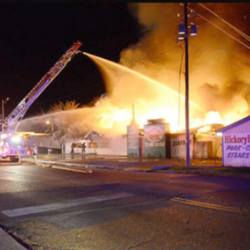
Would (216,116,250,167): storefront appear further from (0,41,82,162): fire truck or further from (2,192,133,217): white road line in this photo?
(0,41,82,162): fire truck

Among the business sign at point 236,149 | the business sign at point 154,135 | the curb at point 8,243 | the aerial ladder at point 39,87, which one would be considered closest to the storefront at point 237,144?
the business sign at point 236,149

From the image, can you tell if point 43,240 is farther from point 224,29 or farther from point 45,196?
point 224,29

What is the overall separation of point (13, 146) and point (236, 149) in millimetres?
14306

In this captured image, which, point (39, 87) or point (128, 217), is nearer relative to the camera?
point (128, 217)

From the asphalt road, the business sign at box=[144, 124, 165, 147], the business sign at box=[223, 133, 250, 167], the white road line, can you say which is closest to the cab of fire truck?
the business sign at box=[144, 124, 165, 147]

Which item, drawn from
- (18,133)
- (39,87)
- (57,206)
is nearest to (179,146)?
(39,87)

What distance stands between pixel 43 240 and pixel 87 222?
1068 millimetres

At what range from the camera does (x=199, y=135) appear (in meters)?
24.7

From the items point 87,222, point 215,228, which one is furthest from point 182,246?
point 87,222

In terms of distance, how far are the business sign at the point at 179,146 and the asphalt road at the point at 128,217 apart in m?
14.9

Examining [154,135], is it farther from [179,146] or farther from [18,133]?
[18,133]

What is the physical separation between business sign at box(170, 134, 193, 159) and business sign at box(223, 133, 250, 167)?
749 cm

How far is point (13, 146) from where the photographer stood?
20500 mm

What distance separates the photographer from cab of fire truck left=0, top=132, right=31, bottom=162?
2011 cm
